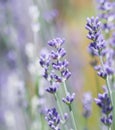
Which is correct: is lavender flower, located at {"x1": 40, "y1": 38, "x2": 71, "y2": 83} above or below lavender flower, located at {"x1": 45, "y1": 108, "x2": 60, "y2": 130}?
above

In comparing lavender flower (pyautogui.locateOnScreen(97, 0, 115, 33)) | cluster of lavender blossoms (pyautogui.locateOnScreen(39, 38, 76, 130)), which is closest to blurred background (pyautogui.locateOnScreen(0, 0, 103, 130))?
lavender flower (pyautogui.locateOnScreen(97, 0, 115, 33))

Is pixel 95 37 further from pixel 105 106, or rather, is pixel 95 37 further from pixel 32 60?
pixel 32 60

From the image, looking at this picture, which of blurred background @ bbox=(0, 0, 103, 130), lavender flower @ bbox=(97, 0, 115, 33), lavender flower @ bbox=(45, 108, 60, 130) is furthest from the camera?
blurred background @ bbox=(0, 0, 103, 130)

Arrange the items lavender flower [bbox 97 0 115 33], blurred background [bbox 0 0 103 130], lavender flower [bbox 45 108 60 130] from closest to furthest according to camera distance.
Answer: lavender flower [bbox 45 108 60 130], lavender flower [bbox 97 0 115 33], blurred background [bbox 0 0 103 130]

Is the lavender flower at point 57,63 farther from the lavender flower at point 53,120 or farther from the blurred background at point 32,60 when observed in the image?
the blurred background at point 32,60

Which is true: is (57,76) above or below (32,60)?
below

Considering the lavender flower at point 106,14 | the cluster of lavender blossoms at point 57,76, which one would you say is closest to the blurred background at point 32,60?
the lavender flower at point 106,14

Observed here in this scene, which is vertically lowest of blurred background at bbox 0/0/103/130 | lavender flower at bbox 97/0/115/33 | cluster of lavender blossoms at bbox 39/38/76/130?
cluster of lavender blossoms at bbox 39/38/76/130

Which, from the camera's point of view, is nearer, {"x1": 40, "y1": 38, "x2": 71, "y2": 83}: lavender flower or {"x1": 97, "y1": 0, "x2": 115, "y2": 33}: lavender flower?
{"x1": 40, "y1": 38, "x2": 71, "y2": 83}: lavender flower

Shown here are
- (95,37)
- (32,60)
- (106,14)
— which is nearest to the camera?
(95,37)

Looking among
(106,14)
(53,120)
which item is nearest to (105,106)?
(53,120)

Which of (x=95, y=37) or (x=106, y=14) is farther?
(x=106, y=14)

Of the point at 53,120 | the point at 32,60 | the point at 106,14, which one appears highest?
the point at 32,60

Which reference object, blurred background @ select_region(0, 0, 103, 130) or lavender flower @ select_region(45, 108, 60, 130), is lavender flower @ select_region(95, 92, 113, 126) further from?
blurred background @ select_region(0, 0, 103, 130)
